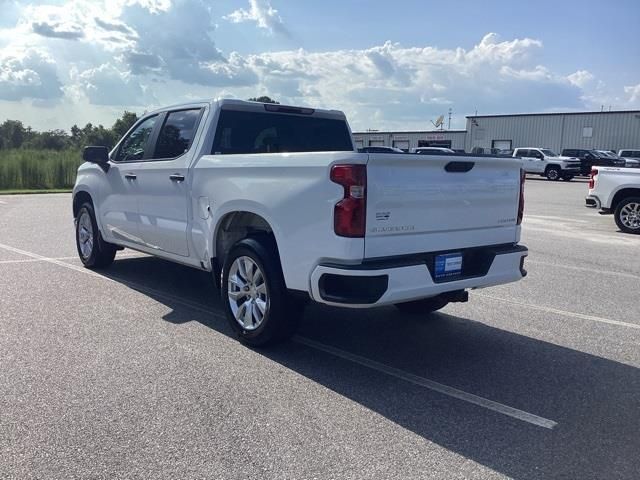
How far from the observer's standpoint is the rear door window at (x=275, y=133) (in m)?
5.80

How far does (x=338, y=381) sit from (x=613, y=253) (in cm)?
767

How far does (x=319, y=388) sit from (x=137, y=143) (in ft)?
13.2

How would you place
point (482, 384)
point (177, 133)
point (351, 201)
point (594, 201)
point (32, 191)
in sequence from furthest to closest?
point (32, 191)
point (594, 201)
point (177, 133)
point (482, 384)
point (351, 201)

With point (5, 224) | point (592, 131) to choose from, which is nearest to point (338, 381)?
point (5, 224)

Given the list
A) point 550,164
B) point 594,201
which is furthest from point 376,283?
point 550,164

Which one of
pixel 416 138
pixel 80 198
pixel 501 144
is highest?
pixel 416 138

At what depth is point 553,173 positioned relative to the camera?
37.8 m

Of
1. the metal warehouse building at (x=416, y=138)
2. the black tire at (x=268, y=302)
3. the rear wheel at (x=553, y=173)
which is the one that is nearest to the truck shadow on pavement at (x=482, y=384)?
the black tire at (x=268, y=302)

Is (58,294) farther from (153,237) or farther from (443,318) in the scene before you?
(443,318)

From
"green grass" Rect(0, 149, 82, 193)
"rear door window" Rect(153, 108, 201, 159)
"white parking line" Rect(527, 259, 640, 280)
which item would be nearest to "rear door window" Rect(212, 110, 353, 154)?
"rear door window" Rect(153, 108, 201, 159)

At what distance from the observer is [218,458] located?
10.6 ft

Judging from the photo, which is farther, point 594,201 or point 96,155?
point 594,201

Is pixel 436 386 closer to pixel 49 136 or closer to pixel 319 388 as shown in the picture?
pixel 319 388

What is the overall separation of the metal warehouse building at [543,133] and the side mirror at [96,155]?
38.0 meters
